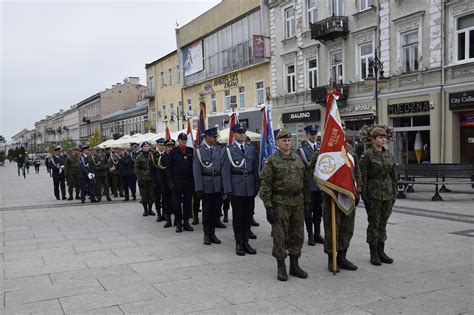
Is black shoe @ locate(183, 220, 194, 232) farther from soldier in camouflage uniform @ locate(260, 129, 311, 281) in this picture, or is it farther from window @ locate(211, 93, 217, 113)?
window @ locate(211, 93, 217, 113)

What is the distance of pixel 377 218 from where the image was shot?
6.32 metres

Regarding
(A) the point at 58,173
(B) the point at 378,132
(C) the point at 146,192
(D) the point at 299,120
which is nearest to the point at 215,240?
(B) the point at 378,132

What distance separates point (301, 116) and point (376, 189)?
21.2 m

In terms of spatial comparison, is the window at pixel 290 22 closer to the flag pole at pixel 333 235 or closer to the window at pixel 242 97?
the window at pixel 242 97

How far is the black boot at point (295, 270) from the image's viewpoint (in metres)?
5.81

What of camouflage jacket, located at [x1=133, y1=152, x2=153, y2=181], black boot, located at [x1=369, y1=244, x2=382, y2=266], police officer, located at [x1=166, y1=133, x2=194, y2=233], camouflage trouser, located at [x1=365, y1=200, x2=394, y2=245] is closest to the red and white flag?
camouflage trouser, located at [x1=365, y1=200, x2=394, y2=245]

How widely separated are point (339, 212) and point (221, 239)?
3.04 metres

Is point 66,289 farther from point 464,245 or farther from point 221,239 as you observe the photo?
point 464,245

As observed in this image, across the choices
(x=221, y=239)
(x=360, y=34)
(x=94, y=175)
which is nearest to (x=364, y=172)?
(x=221, y=239)

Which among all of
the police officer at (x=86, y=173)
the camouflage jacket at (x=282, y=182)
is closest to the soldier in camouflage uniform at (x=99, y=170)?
the police officer at (x=86, y=173)

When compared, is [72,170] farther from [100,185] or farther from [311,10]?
[311,10]

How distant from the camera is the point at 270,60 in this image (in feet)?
99.5

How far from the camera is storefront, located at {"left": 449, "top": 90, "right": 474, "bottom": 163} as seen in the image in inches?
718

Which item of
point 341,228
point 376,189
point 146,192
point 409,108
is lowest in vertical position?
point 146,192
